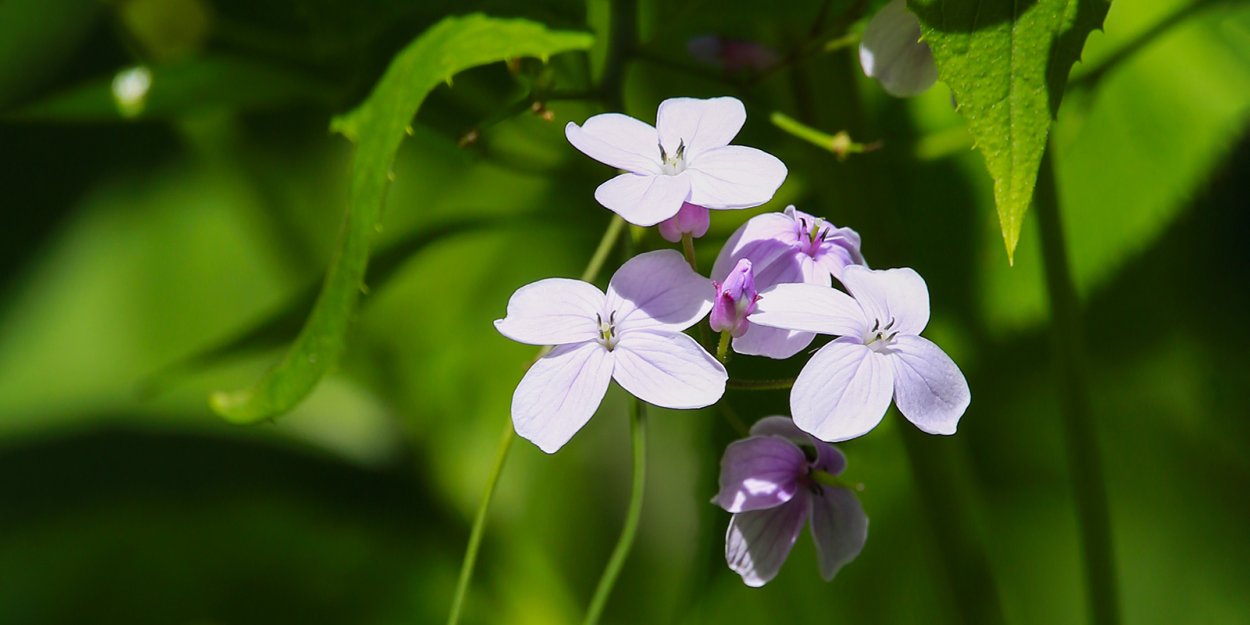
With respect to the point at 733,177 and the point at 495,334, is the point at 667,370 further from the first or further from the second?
the point at 495,334

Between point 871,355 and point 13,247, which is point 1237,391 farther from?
point 13,247

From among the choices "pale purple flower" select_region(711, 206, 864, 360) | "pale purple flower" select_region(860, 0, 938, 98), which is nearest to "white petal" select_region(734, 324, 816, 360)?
"pale purple flower" select_region(711, 206, 864, 360)

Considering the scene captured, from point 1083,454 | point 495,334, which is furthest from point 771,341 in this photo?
point 495,334

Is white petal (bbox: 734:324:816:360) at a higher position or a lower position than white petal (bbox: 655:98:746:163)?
lower

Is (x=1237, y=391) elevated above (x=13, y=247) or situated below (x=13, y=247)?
below

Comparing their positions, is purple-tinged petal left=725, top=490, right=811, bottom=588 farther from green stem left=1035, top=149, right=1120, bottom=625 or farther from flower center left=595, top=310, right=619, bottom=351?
green stem left=1035, top=149, right=1120, bottom=625

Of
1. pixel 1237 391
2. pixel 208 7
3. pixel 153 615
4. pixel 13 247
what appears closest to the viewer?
pixel 208 7

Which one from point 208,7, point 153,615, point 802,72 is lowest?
point 153,615

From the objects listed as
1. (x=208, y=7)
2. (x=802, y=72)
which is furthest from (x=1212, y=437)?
(x=208, y=7)

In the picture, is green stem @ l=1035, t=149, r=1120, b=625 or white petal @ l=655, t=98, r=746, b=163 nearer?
white petal @ l=655, t=98, r=746, b=163
